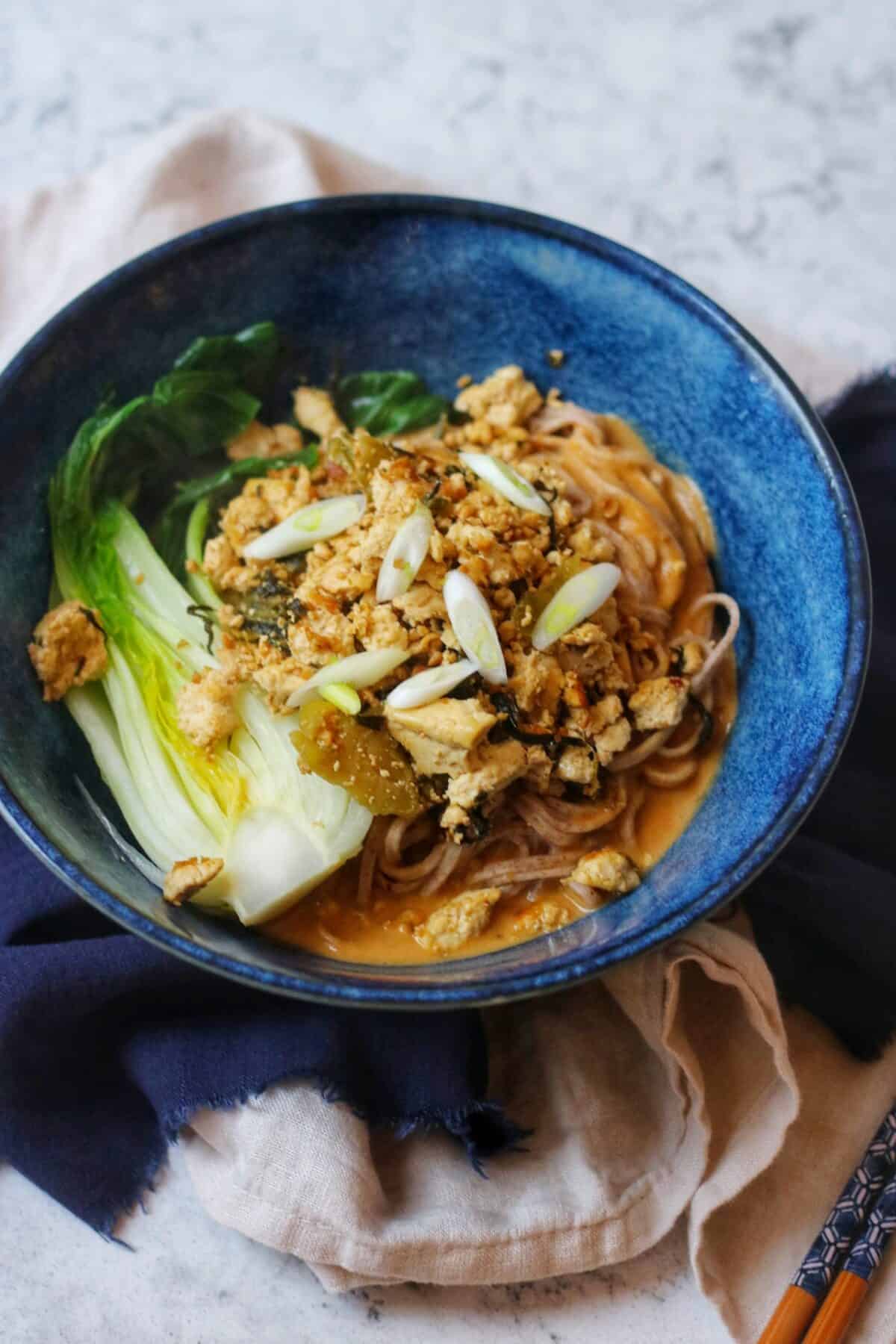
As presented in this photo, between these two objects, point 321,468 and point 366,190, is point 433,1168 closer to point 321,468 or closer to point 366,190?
point 321,468

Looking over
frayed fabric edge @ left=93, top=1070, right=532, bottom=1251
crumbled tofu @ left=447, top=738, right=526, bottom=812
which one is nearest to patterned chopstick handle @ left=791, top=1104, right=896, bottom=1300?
frayed fabric edge @ left=93, top=1070, right=532, bottom=1251

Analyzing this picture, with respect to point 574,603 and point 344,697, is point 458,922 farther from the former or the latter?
point 574,603

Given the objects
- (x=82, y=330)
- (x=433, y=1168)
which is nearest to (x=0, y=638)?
(x=82, y=330)

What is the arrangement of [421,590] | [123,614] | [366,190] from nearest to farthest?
1. [421,590]
2. [123,614]
3. [366,190]

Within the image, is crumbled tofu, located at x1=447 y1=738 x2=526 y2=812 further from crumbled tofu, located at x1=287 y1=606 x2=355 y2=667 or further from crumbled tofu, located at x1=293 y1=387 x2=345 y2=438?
crumbled tofu, located at x1=293 y1=387 x2=345 y2=438

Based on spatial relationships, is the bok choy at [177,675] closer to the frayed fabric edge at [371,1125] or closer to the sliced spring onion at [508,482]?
the frayed fabric edge at [371,1125]

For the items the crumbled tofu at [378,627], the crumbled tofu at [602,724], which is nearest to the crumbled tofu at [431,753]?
the crumbled tofu at [378,627]
